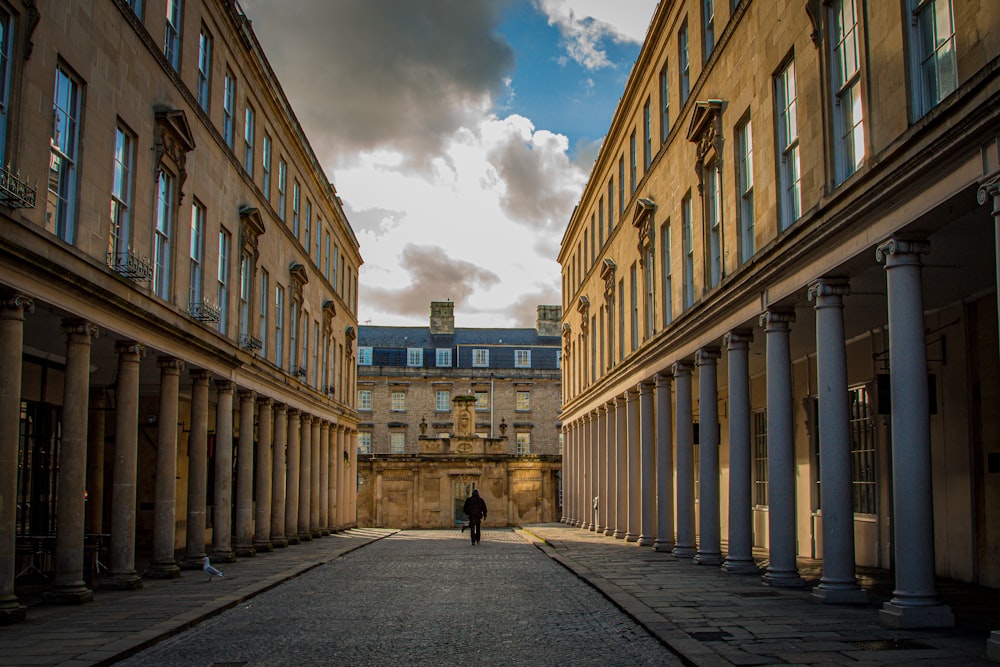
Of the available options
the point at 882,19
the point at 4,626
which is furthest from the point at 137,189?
the point at 882,19

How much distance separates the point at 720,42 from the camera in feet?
67.9

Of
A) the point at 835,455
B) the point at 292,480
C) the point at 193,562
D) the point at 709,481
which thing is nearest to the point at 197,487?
the point at 193,562

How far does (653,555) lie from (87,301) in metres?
14.9

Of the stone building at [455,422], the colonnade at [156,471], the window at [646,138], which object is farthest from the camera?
the stone building at [455,422]

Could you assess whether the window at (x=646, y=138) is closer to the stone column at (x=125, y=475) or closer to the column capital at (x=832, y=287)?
the column capital at (x=832, y=287)

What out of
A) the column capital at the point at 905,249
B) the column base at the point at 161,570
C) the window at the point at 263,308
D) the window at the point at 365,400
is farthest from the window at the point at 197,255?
the window at the point at 365,400

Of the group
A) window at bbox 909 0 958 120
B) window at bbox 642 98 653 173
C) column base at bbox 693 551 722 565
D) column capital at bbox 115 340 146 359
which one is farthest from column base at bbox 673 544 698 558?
window at bbox 909 0 958 120

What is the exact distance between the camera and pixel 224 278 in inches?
1003

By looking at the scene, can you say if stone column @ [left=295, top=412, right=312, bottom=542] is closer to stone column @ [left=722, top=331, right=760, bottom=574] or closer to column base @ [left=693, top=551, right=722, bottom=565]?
column base @ [left=693, top=551, right=722, bottom=565]

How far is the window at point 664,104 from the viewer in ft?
87.1

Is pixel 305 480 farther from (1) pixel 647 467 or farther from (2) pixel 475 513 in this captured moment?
(1) pixel 647 467

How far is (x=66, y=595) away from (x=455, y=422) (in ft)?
158

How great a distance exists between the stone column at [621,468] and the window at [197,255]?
48.4ft

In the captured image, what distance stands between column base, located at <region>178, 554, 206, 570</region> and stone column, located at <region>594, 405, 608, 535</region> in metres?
17.9
